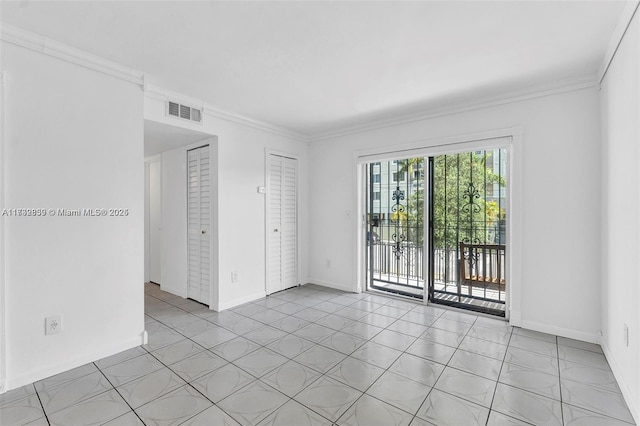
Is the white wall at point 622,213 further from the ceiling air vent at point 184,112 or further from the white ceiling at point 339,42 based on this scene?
the ceiling air vent at point 184,112

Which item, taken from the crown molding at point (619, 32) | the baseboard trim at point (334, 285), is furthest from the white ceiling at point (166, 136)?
the crown molding at point (619, 32)

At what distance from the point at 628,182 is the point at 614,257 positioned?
70cm

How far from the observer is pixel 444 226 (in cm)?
398

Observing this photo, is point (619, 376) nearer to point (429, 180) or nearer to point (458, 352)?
point (458, 352)

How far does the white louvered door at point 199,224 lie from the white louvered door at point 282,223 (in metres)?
0.87

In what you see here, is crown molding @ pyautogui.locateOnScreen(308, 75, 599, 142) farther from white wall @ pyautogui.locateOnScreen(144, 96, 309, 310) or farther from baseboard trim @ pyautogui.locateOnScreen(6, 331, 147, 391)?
baseboard trim @ pyautogui.locateOnScreen(6, 331, 147, 391)

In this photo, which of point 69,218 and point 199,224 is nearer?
point 69,218

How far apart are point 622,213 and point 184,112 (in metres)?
3.99

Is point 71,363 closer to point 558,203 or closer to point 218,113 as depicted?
point 218,113

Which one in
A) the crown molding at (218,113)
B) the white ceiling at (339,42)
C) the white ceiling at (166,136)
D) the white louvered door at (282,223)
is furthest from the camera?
the white louvered door at (282,223)

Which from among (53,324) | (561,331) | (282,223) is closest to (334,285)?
(282,223)

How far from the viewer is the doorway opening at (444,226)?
145 inches

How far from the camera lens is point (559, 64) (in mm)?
2568

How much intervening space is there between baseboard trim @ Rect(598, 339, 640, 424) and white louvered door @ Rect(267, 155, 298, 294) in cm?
364
